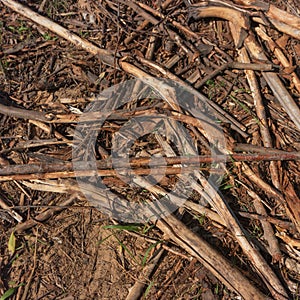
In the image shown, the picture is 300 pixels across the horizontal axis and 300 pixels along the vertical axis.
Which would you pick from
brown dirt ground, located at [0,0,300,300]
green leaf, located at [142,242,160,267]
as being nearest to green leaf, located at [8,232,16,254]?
brown dirt ground, located at [0,0,300,300]

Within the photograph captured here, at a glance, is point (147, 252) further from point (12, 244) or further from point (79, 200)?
point (12, 244)

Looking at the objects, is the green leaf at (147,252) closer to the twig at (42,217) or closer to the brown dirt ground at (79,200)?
the brown dirt ground at (79,200)

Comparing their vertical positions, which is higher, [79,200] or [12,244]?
[79,200]

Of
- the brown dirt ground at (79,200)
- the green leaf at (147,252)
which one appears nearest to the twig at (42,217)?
the brown dirt ground at (79,200)

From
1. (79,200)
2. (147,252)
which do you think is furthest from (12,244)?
(147,252)

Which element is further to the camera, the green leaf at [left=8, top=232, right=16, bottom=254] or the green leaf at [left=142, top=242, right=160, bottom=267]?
the green leaf at [left=8, top=232, right=16, bottom=254]

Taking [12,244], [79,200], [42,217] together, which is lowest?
[12,244]

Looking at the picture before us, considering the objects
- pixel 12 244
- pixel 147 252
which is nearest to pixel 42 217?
pixel 12 244

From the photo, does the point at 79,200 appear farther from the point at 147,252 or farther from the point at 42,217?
the point at 147,252

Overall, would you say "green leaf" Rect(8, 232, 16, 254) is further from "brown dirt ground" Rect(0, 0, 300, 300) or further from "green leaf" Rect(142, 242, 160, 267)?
"green leaf" Rect(142, 242, 160, 267)

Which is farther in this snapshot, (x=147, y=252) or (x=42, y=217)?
(x=42, y=217)

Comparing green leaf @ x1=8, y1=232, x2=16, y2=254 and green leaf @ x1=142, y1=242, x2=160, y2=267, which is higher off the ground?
green leaf @ x1=142, y1=242, x2=160, y2=267

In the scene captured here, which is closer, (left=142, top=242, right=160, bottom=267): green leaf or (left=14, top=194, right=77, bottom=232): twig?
(left=142, top=242, right=160, bottom=267): green leaf
